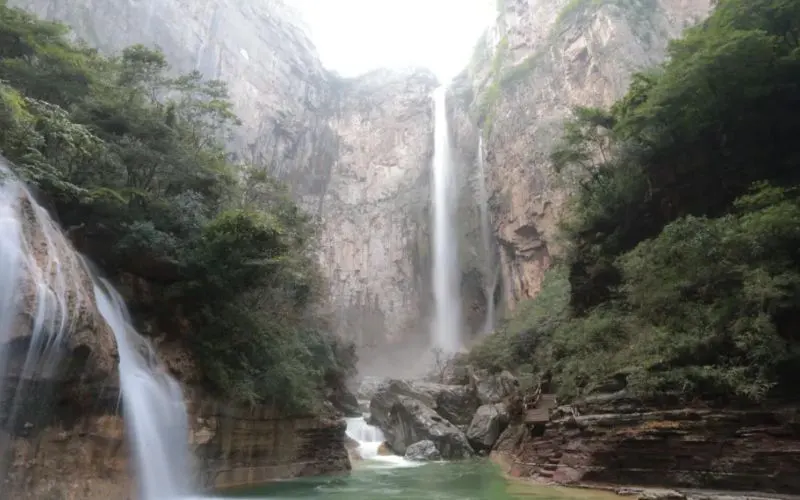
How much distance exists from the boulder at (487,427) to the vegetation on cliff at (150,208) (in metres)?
7.55

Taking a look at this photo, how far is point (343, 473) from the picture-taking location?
16.7 meters

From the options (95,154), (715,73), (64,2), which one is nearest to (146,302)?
(95,154)

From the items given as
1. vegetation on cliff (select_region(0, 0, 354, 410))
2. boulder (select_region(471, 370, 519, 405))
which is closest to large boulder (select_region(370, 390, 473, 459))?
boulder (select_region(471, 370, 519, 405))

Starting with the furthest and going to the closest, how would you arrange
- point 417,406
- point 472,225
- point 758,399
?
1. point 472,225
2. point 417,406
3. point 758,399

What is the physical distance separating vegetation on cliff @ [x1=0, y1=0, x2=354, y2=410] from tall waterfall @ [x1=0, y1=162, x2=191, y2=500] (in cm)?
129

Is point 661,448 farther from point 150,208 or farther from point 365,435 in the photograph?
point 365,435

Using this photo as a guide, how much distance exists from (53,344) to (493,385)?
18653 millimetres

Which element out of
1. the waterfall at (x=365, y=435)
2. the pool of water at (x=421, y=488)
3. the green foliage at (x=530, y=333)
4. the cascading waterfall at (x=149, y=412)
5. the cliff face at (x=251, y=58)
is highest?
the cliff face at (x=251, y=58)

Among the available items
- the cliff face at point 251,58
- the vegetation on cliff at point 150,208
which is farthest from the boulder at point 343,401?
the cliff face at point 251,58

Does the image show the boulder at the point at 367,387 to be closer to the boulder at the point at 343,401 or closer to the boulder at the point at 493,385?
the boulder at the point at 343,401

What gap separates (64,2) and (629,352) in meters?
34.8

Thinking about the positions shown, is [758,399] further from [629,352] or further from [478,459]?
[478,459]

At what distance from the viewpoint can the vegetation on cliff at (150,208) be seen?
11.2 metres

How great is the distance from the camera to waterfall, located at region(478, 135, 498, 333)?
36.6m
